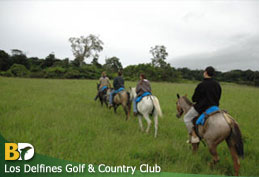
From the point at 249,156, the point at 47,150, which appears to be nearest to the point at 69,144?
the point at 47,150

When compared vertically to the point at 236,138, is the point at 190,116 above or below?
above

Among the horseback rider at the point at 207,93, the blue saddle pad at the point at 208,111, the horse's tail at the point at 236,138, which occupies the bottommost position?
the horse's tail at the point at 236,138

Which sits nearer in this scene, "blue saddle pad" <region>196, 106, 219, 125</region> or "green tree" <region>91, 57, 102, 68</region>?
"blue saddle pad" <region>196, 106, 219, 125</region>

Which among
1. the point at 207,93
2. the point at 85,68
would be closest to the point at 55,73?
the point at 85,68

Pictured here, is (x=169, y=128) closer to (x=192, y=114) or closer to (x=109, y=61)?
(x=192, y=114)

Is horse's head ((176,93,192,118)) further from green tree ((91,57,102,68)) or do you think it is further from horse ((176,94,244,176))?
green tree ((91,57,102,68))

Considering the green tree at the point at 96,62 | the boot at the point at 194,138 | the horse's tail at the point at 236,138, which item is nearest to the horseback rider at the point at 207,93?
the horse's tail at the point at 236,138

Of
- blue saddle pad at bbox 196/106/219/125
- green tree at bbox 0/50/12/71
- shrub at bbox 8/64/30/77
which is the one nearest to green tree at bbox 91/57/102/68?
shrub at bbox 8/64/30/77

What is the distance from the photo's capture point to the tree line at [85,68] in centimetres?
4166

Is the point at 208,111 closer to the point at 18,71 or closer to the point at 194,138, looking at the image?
the point at 194,138

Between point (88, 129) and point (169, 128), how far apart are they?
3417mm

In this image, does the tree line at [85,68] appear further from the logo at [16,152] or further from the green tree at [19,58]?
the logo at [16,152]

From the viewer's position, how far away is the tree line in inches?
1640

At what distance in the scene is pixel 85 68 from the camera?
44969 mm
